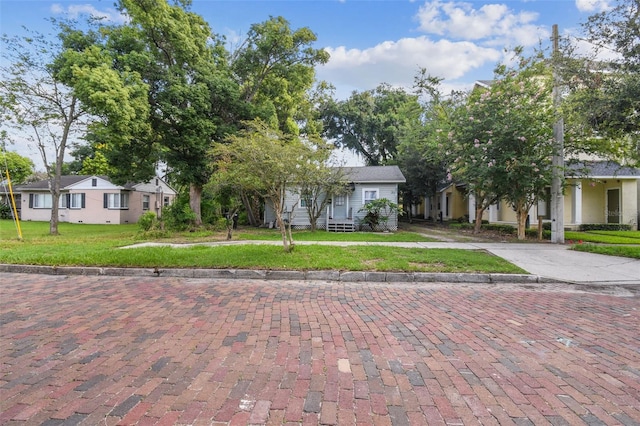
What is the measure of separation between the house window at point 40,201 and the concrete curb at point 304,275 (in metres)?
26.0

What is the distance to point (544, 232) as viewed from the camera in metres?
13.7

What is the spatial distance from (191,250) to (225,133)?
8731 mm

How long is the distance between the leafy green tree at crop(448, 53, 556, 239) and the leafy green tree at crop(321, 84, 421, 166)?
708 inches

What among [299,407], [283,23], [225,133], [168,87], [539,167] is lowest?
[299,407]

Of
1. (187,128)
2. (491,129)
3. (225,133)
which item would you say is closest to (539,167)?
(491,129)

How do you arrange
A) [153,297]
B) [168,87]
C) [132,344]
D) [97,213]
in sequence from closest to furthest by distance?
[132,344] → [153,297] → [168,87] → [97,213]

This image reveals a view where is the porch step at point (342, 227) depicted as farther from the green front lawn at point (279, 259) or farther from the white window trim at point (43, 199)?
the white window trim at point (43, 199)

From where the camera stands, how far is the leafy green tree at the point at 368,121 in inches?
1212

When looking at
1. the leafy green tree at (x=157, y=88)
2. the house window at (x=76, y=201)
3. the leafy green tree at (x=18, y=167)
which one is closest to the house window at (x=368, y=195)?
the leafy green tree at (x=157, y=88)

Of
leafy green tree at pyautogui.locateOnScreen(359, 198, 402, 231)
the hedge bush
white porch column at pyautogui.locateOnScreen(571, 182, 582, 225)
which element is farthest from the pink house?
the hedge bush

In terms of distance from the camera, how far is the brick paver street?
88.2 inches

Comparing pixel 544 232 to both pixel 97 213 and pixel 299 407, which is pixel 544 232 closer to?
pixel 299 407

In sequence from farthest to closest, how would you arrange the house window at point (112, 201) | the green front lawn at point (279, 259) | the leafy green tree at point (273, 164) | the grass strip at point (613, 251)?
the house window at point (112, 201), the grass strip at point (613, 251), the leafy green tree at point (273, 164), the green front lawn at point (279, 259)

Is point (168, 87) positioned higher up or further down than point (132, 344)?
higher up
